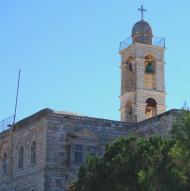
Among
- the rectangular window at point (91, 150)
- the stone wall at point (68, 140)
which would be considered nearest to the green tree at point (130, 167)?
the stone wall at point (68, 140)

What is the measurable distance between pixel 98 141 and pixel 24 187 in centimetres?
479

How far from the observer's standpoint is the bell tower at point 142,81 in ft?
143

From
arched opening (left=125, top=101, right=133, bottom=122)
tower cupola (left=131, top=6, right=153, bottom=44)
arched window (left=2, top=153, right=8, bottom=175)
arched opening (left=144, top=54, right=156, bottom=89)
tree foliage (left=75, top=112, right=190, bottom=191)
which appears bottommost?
tree foliage (left=75, top=112, right=190, bottom=191)

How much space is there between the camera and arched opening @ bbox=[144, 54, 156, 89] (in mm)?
44188

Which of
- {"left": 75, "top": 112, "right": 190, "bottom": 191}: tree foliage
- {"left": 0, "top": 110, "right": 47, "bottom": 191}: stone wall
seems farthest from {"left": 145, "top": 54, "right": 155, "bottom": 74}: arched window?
{"left": 75, "top": 112, "right": 190, "bottom": 191}: tree foliage

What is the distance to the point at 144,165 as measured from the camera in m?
25.9

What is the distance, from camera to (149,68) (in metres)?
44.6

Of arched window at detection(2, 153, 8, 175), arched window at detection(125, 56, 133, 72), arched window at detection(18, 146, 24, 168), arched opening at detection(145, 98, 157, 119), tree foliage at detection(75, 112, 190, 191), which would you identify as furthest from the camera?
arched window at detection(125, 56, 133, 72)

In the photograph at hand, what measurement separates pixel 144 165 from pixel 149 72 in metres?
19.1

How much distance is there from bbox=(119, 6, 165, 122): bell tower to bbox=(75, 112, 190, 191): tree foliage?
14.9 metres

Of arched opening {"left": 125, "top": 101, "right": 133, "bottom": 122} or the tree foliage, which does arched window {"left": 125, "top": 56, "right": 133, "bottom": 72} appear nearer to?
arched opening {"left": 125, "top": 101, "right": 133, "bottom": 122}

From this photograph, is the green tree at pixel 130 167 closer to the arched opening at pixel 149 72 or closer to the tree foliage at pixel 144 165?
the tree foliage at pixel 144 165

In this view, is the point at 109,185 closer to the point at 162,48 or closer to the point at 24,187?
the point at 24,187

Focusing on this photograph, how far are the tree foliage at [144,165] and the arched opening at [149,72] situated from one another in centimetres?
1588
